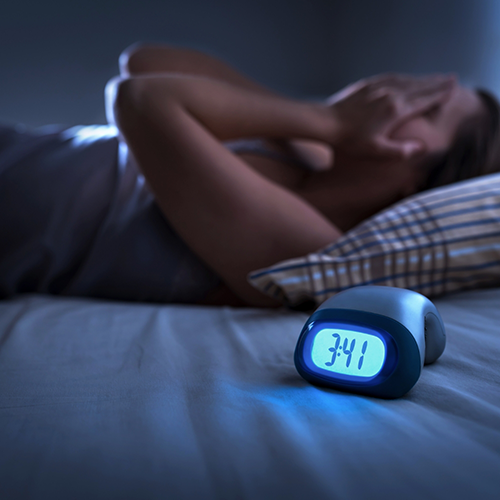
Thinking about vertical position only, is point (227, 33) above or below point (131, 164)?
above

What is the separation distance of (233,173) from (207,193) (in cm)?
6

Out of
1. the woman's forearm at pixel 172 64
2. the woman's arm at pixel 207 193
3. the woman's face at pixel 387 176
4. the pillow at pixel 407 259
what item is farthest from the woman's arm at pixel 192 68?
the pillow at pixel 407 259

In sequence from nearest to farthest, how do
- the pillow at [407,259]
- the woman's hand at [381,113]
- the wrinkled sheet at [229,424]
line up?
the wrinkled sheet at [229,424]
the pillow at [407,259]
the woman's hand at [381,113]

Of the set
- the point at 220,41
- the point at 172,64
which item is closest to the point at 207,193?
the point at 172,64

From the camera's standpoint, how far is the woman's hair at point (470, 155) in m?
0.99

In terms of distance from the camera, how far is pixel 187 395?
353 mm

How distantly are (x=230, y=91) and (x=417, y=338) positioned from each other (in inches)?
28.5

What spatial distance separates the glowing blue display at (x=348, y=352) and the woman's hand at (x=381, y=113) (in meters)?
0.68

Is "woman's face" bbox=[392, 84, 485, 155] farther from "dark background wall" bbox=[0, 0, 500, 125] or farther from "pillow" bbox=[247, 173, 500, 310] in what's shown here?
"dark background wall" bbox=[0, 0, 500, 125]

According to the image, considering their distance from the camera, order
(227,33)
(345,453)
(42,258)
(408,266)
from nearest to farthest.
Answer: (345,453) < (408,266) < (42,258) < (227,33)

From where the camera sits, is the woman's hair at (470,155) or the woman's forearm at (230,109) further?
the woman's hair at (470,155)

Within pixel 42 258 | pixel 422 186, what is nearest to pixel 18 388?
pixel 42 258

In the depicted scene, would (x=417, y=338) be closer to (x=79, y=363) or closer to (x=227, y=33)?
(x=79, y=363)

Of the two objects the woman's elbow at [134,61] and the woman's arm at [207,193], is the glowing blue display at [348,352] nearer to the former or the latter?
the woman's arm at [207,193]
